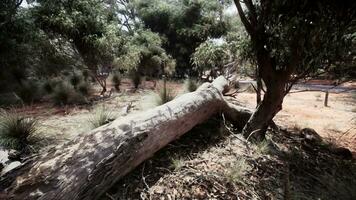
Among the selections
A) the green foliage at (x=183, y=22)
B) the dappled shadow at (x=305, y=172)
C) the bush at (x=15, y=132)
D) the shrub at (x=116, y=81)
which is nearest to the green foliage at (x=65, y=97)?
the shrub at (x=116, y=81)

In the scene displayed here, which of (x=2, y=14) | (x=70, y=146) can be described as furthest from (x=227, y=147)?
(x=2, y=14)

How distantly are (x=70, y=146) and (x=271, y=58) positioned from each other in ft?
9.44

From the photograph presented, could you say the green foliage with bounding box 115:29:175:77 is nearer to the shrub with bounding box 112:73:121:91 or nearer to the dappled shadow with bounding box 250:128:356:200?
the shrub with bounding box 112:73:121:91

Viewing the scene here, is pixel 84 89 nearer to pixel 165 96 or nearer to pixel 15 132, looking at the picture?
pixel 165 96

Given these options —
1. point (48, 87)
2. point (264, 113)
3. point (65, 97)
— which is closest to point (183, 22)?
point (48, 87)

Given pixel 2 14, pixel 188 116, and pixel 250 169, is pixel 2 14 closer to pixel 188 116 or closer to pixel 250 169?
pixel 188 116

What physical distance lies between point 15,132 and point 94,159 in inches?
56.8

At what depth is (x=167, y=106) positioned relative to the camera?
304cm

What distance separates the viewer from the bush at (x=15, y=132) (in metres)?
2.82

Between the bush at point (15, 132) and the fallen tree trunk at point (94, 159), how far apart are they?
38.0 inches

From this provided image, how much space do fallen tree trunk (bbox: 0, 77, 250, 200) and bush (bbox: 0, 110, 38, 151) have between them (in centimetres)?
97

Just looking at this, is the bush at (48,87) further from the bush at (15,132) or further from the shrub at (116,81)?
the bush at (15,132)

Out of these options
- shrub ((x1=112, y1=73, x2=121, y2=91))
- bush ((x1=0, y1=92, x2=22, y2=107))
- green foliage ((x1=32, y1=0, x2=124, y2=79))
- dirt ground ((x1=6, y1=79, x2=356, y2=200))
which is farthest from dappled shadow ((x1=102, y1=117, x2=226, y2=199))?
shrub ((x1=112, y1=73, x2=121, y2=91))

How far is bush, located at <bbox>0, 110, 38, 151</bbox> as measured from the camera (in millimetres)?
2819
